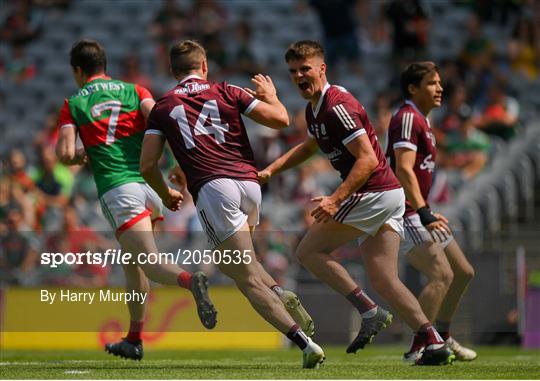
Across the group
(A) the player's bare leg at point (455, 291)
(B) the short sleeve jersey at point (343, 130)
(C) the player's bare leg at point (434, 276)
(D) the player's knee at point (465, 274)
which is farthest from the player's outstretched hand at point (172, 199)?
(D) the player's knee at point (465, 274)

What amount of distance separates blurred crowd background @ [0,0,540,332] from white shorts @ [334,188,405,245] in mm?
4149

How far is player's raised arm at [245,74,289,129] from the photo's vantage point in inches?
351

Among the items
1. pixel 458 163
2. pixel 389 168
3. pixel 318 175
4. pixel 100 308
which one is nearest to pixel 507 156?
pixel 458 163

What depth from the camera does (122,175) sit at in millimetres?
10008

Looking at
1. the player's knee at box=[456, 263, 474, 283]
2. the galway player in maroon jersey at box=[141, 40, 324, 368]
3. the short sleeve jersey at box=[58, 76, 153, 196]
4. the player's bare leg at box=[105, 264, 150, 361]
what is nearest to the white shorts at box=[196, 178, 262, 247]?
the galway player in maroon jersey at box=[141, 40, 324, 368]

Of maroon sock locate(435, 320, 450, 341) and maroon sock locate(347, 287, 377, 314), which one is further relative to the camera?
maroon sock locate(435, 320, 450, 341)

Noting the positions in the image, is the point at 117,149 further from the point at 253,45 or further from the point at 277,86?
the point at 253,45

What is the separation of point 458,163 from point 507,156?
773mm

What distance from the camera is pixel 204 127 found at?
29.6 feet

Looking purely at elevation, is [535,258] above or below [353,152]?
below

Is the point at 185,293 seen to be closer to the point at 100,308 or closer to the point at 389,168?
the point at 100,308

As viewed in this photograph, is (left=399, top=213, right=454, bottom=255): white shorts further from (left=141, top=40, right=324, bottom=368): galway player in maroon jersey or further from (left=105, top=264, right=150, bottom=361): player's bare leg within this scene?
(left=105, top=264, right=150, bottom=361): player's bare leg

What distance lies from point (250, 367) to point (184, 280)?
90 centimetres

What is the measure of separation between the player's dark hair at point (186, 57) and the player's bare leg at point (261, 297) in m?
1.23
